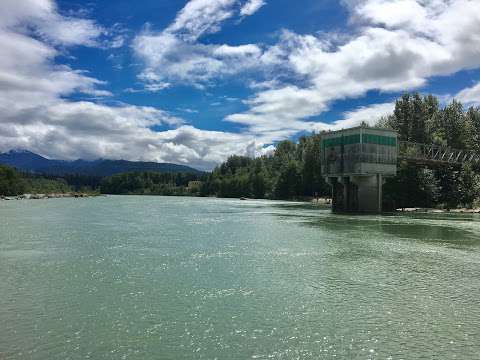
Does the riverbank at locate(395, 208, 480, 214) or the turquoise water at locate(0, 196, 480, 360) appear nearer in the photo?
the turquoise water at locate(0, 196, 480, 360)

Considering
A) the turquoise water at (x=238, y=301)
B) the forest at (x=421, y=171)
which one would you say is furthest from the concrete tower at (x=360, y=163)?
the turquoise water at (x=238, y=301)

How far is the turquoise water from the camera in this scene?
15.3m

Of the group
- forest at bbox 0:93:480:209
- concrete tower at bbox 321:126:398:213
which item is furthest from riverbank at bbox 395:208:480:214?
A: concrete tower at bbox 321:126:398:213

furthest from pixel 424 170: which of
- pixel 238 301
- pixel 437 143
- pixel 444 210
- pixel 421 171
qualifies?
pixel 238 301

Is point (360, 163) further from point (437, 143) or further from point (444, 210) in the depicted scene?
point (437, 143)

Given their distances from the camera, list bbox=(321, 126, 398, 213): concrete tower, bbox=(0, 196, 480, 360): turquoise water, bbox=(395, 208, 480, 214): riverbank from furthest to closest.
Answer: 1. bbox=(395, 208, 480, 214): riverbank
2. bbox=(321, 126, 398, 213): concrete tower
3. bbox=(0, 196, 480, 360): turquoise water

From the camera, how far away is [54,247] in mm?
38719

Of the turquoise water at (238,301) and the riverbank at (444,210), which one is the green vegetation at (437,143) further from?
the turquoise water at (238,301)

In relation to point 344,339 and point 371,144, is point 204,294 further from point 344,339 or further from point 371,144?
point 371,144

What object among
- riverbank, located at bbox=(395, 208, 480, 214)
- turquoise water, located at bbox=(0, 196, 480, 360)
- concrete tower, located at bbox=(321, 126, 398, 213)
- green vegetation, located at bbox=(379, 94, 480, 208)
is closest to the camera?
turquoise water, located at bbox=(0, 196, 480, 360)

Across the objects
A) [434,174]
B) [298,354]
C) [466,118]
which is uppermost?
[466,118]

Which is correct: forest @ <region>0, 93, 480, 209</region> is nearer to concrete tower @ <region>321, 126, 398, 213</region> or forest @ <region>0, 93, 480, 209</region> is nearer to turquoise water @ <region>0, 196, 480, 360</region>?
concrete tower @ <region>321, 126, 398, 213</region>

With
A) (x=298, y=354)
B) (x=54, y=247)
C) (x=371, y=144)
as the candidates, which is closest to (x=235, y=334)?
(x=298, y=354)

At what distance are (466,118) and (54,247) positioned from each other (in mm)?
148843
